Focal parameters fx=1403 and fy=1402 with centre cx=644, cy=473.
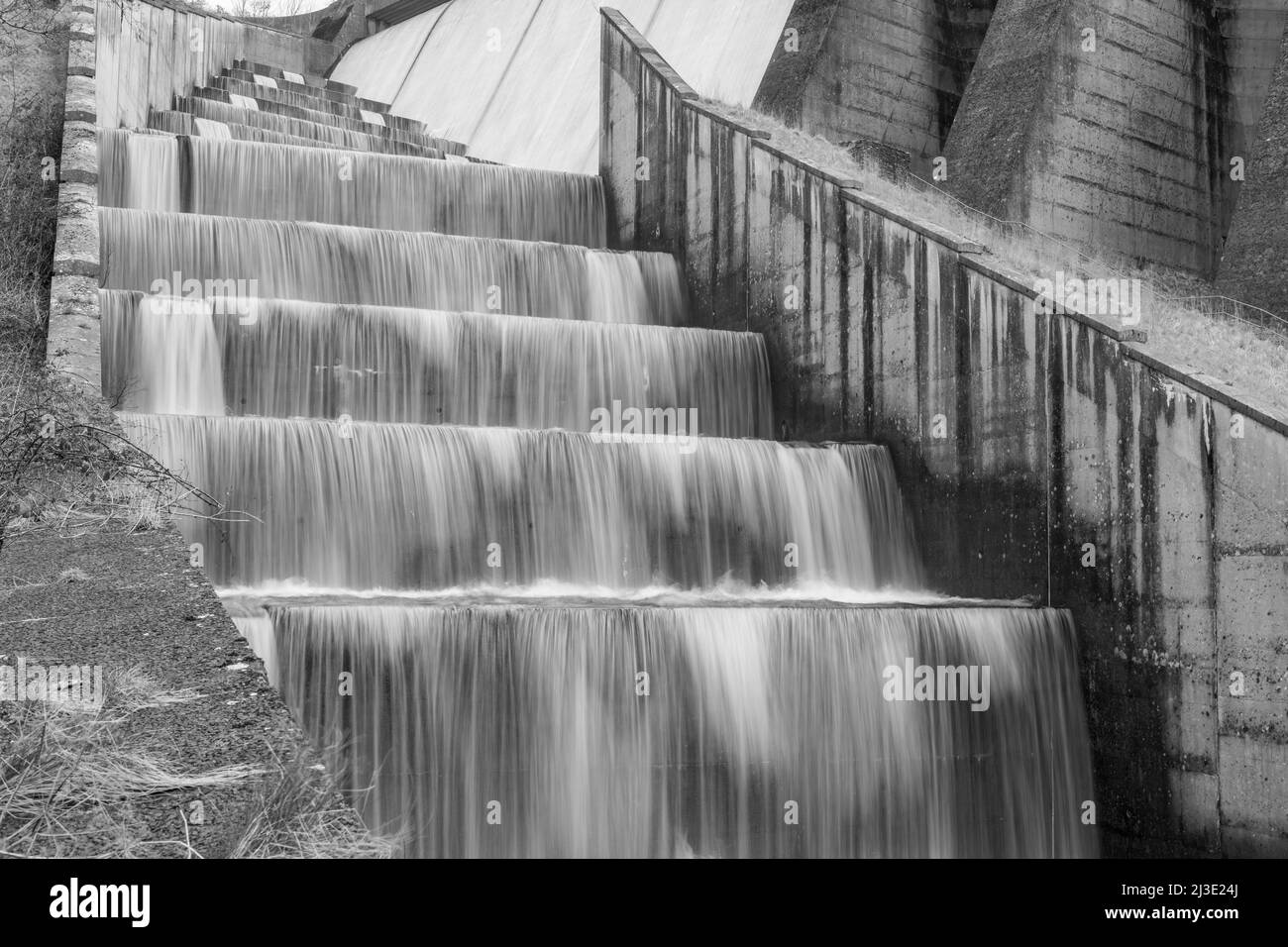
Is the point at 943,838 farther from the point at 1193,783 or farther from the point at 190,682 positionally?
the point at 190,682

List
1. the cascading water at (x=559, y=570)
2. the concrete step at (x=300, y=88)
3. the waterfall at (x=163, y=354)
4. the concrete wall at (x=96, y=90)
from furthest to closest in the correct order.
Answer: the concrete step at (x=300, y=88)
the waterfall at (x=163, y=354)
the concrete wall at (x=96, y=90)
the cascading water at (x=559, y=570)

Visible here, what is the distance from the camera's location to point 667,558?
12.2 m

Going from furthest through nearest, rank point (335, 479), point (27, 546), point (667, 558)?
point (667, 558) < point (335, 479) < point (27, 546)

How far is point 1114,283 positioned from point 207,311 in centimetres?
840

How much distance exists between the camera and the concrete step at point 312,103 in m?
26.1

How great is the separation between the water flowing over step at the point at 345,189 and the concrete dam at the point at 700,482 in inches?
1.8

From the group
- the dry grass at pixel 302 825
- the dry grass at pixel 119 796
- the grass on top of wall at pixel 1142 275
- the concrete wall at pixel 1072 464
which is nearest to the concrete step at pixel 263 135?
the grass on top of wall at pixel 1142 275

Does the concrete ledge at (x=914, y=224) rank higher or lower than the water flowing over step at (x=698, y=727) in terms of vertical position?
higher

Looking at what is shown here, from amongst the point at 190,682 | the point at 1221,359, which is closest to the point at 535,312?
the point at 1221,359

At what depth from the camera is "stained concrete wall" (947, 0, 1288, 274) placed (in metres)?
18.7

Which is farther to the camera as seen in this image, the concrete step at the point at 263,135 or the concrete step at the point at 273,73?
the concrete step at the point at 273,73

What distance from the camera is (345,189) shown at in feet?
60.7

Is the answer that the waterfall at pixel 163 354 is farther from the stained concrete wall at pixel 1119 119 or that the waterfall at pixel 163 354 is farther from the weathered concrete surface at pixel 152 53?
the stained concrete wall at pixel 1119 119

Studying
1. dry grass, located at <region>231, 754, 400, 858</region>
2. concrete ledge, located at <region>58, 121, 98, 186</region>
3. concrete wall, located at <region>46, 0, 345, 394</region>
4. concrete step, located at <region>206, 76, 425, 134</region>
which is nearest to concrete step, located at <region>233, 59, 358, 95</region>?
concrete wall, located at <region>46, 0, 345, 394</region>
